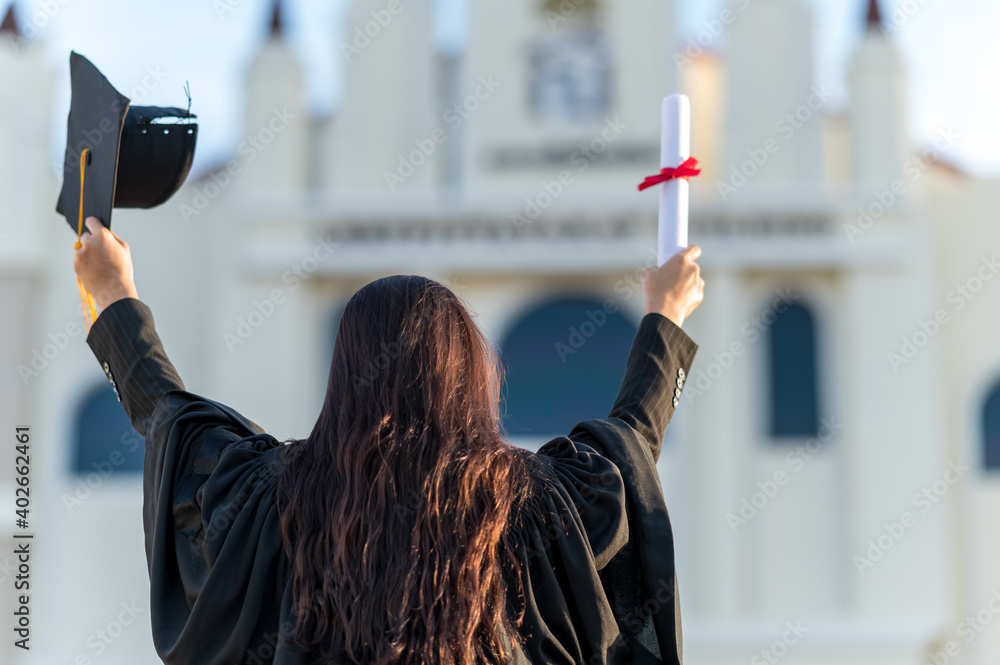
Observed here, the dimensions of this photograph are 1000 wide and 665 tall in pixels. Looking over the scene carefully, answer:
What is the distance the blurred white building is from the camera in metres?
11.7

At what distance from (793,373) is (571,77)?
413 cm

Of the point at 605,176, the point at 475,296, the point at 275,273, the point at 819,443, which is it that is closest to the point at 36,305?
the point at 275,273

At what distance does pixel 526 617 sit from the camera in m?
1.86

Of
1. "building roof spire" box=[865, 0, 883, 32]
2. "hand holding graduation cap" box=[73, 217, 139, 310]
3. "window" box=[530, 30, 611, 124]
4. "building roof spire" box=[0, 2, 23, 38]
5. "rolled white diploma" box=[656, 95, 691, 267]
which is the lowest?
"hand holding graduation cap" box=[73, 217, 139, 310]

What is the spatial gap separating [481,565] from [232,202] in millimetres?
10999

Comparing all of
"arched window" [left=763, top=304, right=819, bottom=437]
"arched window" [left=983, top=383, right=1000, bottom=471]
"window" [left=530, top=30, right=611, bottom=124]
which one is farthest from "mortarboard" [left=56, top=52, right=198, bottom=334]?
"arched window" [left=983, top=383, right=1000, bottom=471]

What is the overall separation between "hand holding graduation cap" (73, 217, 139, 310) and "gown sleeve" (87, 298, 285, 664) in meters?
0.03

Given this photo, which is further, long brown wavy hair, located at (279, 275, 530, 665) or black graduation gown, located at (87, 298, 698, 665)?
black graduation gown, located at (87, 298, 698, 665)

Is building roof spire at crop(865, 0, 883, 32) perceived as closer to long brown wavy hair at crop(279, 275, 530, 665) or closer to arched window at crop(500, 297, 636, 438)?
arched window at crop(500, 297, 636, 438)

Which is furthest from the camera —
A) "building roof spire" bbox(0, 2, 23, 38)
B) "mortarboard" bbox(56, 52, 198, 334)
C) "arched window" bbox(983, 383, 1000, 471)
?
"building roof spire" bbox(0, 2, 23, 38)

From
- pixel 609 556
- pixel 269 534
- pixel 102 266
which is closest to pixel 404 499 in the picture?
pixel 269 534

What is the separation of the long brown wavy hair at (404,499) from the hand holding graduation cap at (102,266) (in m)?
0.51

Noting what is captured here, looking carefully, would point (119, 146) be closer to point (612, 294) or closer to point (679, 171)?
point (679, 171)

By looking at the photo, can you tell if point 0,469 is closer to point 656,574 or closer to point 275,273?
point 275,273
